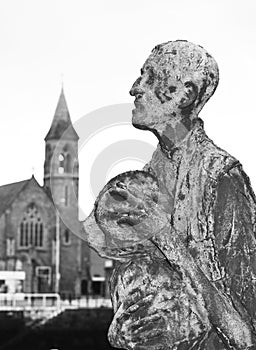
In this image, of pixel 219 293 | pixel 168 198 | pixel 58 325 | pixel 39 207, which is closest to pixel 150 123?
pixel 168 198

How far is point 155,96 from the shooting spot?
101 inches

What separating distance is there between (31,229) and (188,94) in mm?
56506

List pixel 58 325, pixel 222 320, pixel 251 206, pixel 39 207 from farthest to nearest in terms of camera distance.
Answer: pixel 39 207, pixel 58 325, pixel 251 206, pixel 222 320

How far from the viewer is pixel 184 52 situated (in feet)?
8.26

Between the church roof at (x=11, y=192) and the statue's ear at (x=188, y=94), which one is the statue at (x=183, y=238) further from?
the church roof at (x=11, y=192)

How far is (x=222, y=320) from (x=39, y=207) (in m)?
56.3

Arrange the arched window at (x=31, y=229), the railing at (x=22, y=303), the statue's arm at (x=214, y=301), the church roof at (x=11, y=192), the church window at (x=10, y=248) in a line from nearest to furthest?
1. the statue's arm at (x=214, y=301)
2. the railing at (x=22, y=303)
3. the church window at (x=10, y=248)
4. the church roof at (x=11, y=192)
5. the arched window at (x=31, y=229)

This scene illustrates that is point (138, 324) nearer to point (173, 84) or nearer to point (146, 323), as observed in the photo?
point (146, 323)

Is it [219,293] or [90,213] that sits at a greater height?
[90,213]

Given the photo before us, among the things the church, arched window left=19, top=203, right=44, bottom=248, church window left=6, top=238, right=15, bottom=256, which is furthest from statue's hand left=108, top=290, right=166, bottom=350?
arched window left=19, top=203, right=44, bottom=248

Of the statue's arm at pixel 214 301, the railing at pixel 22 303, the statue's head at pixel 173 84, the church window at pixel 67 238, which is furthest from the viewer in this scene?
the church window at pixel 67 238

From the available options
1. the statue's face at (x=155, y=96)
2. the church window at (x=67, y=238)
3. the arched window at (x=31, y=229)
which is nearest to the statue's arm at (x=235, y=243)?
the statue's face at (x=155, y=96)

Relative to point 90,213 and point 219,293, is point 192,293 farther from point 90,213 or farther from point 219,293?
point 90,213

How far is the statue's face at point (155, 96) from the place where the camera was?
254cm
